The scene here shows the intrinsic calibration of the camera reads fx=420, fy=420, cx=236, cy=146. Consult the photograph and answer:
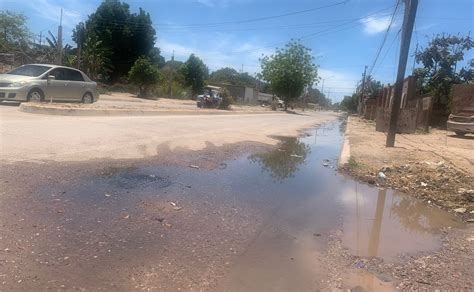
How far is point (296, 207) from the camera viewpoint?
643 centimetres

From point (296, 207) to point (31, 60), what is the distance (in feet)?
122

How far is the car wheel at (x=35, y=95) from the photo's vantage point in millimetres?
15215

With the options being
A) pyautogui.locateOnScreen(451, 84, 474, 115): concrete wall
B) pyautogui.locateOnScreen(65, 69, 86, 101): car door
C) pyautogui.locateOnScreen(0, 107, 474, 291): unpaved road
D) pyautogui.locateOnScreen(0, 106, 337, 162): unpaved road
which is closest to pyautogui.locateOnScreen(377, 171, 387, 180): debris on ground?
pyautogui.locateOnScreen(0, 107, 474, 291): unpaved road

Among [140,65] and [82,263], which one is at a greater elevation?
[140,65]

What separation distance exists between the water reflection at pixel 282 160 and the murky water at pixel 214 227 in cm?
82

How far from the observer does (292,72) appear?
175 feet

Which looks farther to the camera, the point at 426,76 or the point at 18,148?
the point at 426,76

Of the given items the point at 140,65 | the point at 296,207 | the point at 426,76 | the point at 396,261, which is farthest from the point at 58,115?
the point at 140,65

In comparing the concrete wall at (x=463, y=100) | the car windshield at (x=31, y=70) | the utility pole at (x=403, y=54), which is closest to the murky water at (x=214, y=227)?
the utility pole at (x=403, y=54)

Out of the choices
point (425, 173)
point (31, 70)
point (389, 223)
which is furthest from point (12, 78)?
point (389, 223)

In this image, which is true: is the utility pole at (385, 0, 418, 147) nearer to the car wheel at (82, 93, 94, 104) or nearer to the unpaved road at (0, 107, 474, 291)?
the unpaved road at (0, 107, 474, 291)

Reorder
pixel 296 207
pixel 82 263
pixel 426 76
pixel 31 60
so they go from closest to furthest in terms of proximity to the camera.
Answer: pixel 82 263
pixel 296 207
pixel 426 76
pixel 31 60

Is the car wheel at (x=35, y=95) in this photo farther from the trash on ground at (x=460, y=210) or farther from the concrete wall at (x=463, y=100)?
the concrete wall at (x=463, y=100)

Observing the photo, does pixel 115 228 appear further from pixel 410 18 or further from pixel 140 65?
pixel 140 65
